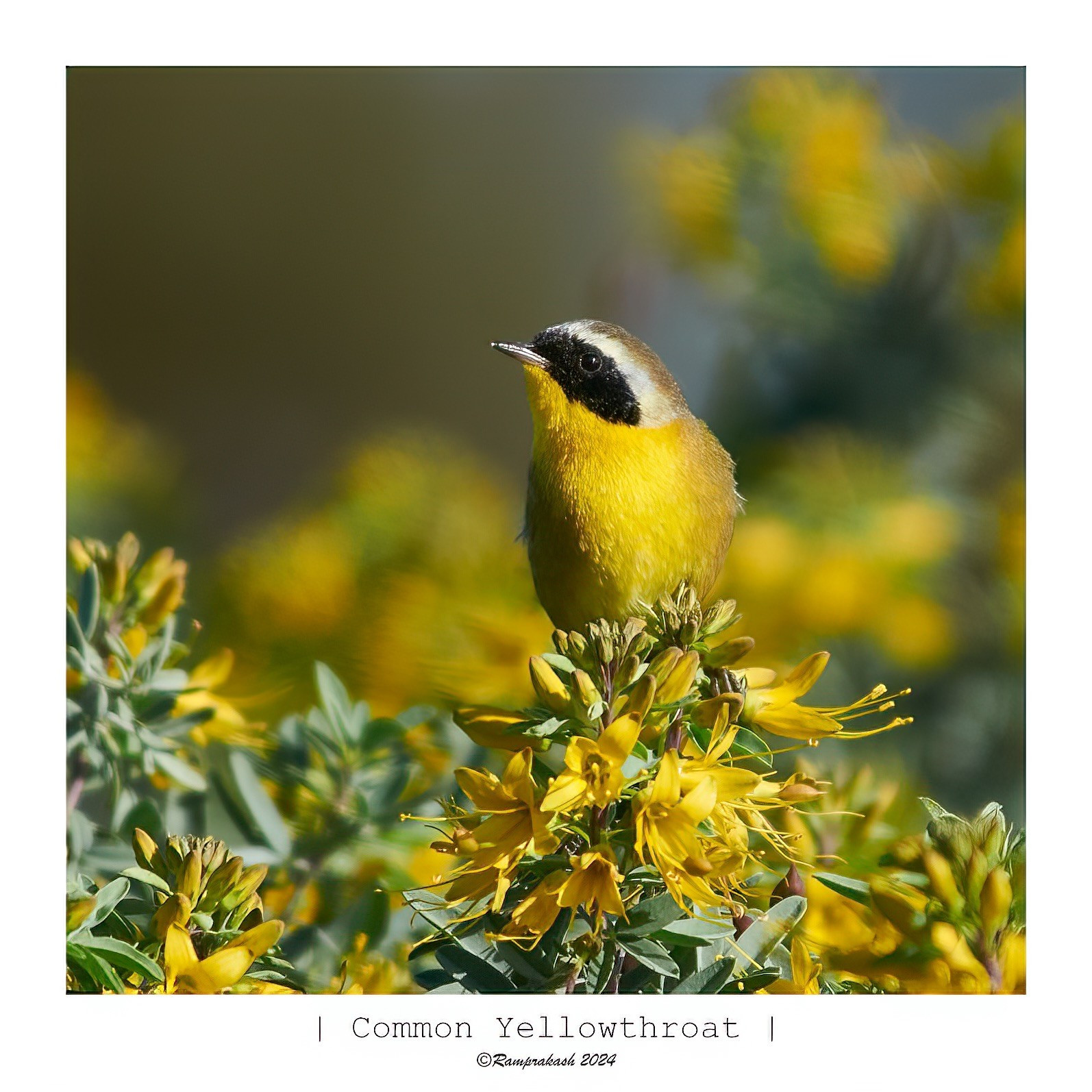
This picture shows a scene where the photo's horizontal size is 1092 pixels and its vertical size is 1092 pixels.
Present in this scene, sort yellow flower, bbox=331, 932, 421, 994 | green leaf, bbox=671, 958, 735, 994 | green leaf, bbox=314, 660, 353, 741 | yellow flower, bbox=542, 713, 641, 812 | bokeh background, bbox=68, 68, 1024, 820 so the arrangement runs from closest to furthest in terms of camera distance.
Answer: yellow flower, bbox=542, 713, 641, 812 < green leaf, bbox=671, 958, 735, 994 < yellow flower, bbox=331, 932, 421, 994 < green leaf, bbox=314, 660, 353, 741 < bokeh background, bbox=68, 68, 1024, 820

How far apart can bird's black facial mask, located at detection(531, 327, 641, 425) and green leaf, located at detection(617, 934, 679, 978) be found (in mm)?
613

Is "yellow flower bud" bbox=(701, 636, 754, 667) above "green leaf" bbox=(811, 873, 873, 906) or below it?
above

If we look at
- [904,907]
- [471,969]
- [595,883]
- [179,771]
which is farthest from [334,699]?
[904,907]

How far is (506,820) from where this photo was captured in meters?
0.84

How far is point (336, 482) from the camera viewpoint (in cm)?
149

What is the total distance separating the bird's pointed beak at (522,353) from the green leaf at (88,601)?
504 millimetres

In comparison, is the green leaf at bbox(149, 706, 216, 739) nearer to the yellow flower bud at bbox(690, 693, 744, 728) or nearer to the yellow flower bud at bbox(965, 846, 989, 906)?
the yellow flower bud at bbox(690, 693, 744, 728)

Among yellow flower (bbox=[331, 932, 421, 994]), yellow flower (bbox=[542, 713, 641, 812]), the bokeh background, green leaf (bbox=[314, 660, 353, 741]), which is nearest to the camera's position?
yellow flower (bbox=[542, 713, 641, 812])

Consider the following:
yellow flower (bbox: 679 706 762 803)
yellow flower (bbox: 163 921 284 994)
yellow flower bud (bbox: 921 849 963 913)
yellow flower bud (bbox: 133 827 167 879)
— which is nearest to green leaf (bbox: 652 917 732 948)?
yellow flower (bbox: 679 706 762 803)

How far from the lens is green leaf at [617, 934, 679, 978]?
852 mm

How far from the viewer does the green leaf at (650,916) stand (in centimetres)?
85

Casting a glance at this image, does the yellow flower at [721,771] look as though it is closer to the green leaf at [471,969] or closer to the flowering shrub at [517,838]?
the flowering shrub at [517,838]

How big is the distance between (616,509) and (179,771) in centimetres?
55
